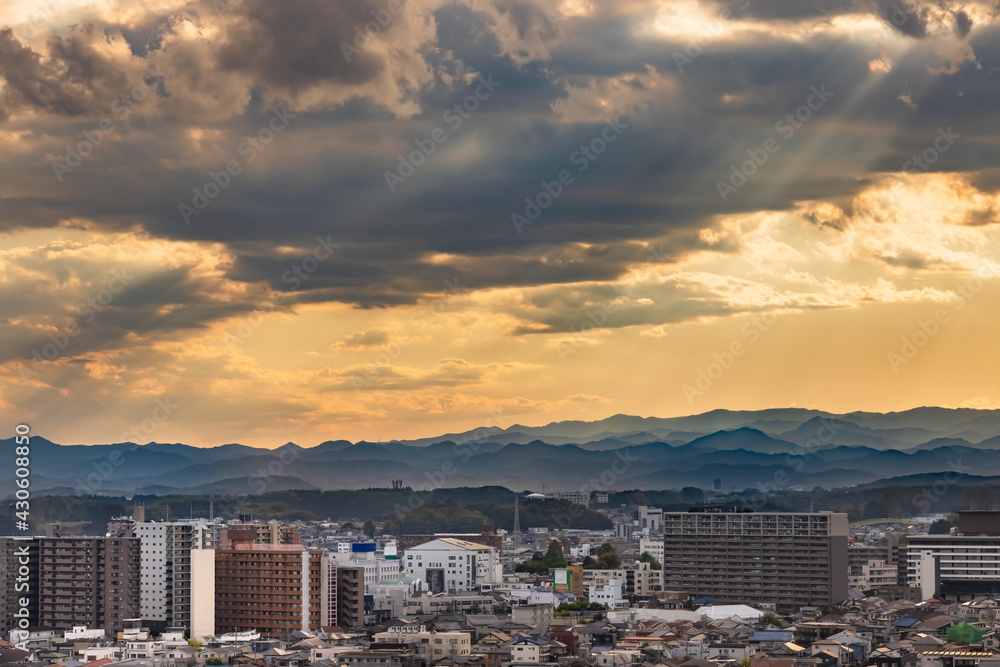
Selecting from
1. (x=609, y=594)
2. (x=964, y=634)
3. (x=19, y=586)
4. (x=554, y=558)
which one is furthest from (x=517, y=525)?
(x=964, y=634)

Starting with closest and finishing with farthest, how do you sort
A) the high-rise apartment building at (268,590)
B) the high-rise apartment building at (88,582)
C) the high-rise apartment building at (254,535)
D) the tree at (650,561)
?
the high-rise apartment building at (88,582) → the high-rise apartment building at (268,590) → the high-rise apartment building at (254,535) → the tree at (650,561)

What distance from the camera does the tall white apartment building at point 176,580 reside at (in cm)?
4697

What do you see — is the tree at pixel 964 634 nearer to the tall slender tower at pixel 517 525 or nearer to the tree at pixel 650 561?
the tree at pixel 650 561

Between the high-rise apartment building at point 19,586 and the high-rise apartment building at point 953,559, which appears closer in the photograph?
the high-rise apartment building at point 19,586

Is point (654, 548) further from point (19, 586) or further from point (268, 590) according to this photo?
point (19, 586)

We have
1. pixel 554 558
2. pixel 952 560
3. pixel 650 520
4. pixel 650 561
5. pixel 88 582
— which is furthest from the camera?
pixel 650 520

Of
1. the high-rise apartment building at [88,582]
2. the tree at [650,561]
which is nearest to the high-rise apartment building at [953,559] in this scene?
the tree at [650,561]

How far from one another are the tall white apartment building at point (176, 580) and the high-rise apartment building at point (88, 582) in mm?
636

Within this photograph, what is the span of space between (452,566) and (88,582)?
30672 millimetres

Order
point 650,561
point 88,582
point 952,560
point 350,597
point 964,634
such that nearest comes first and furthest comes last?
point 964,634 → point 88,582 → point 350,597 → point 952,560 → point 650,561

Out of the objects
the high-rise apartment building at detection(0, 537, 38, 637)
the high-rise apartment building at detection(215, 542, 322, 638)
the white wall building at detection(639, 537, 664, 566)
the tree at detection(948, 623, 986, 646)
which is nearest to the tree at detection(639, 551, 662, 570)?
the white wall building at detection(639, 537, 664, 566)

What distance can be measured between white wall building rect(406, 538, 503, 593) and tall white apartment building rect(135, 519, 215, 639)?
26536 millimetres

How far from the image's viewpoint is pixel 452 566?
253ft

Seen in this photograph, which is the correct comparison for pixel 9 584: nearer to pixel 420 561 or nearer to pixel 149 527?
pixel 149 527
